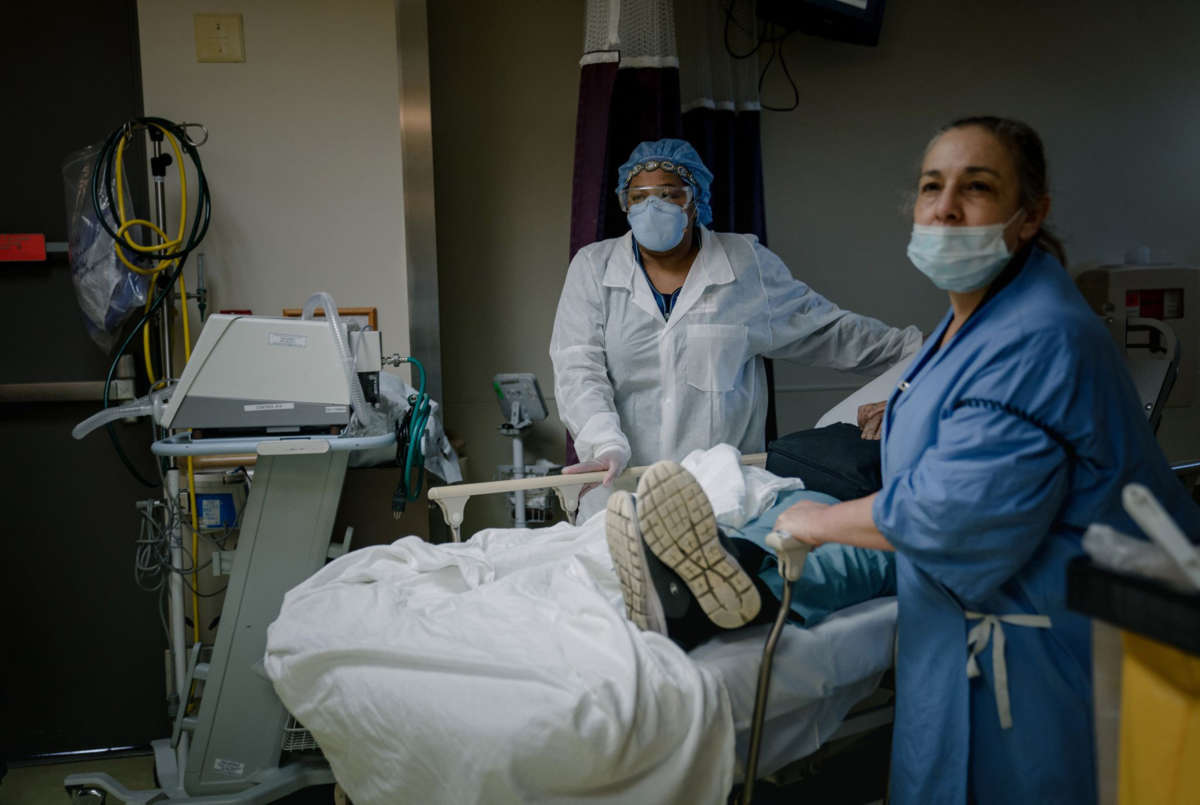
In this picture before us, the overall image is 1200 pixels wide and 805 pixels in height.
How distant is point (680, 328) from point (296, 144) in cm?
123

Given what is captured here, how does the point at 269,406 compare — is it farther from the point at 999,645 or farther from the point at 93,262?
the point at 999,645

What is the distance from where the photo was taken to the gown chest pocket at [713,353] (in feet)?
7.40

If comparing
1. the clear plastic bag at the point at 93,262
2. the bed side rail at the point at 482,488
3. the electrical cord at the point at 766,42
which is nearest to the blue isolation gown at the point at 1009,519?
the bed side rail at the point at 482,488

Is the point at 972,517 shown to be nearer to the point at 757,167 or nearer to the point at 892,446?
the point at 892,446

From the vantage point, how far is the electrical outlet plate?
→ 239 centimetres

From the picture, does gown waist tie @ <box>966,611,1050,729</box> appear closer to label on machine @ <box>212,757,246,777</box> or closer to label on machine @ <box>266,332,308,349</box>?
label on machine @ <box>266,332,308,349</box>

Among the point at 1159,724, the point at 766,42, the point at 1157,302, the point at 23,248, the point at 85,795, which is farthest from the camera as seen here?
the point at 1157,302

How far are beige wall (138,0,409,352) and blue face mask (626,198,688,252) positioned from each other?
29.4 inches

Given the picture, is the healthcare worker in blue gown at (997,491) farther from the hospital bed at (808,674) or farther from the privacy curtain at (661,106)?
the privacy curtain at (661,106)

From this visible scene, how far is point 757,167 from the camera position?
117 inches

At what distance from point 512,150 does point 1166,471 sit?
241 centimetres

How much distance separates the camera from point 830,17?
3.02 meters

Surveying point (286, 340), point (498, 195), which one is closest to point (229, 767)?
point (286, 340)

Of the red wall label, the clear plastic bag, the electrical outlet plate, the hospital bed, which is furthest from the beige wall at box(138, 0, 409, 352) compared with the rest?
the hospital bed
